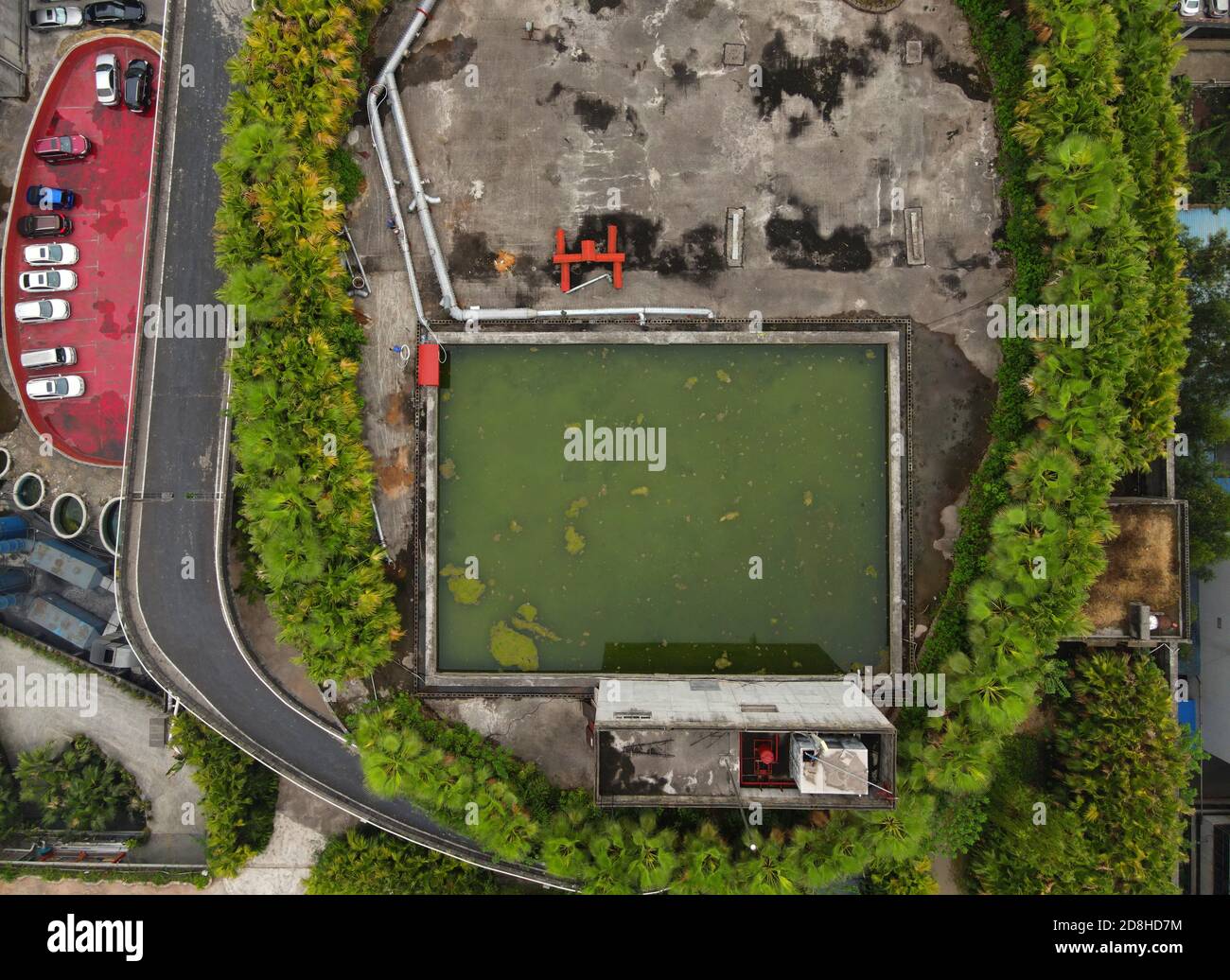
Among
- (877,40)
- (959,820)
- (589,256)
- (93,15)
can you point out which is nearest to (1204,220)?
(877,40)

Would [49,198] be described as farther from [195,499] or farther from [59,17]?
[195,499]

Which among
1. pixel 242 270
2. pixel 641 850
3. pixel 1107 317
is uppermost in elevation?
pixel 242 270

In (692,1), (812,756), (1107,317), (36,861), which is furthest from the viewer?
(36,861)

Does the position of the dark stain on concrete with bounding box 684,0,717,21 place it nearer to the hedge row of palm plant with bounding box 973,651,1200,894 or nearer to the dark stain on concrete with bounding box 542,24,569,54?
the dark stain on concrete with bounding box 542,24,569,54

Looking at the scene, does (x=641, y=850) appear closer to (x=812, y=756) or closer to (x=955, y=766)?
(x=812, y=756)

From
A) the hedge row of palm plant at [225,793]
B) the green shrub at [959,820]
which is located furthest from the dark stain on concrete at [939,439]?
the hedge row of palm plant at [225,793]

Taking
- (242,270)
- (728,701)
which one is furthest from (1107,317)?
(242,270)
